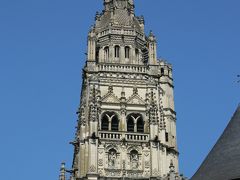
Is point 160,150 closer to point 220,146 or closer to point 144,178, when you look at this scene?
point 144,178

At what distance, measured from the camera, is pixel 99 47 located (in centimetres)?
5147

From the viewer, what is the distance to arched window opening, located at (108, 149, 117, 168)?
149ft

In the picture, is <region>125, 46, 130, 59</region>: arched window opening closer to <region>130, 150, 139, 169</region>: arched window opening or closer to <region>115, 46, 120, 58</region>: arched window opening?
<region>115, 46, 120, 58</region>: arched window opening

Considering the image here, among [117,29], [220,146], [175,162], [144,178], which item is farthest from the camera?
[117,29]

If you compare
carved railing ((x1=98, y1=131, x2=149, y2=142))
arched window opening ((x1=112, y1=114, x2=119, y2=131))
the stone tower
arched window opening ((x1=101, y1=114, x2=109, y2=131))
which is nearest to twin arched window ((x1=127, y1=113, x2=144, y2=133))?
the stone tower

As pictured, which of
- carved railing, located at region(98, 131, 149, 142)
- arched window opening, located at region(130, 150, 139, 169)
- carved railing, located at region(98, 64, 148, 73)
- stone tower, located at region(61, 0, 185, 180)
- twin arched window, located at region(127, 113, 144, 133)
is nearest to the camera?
stone tower, located at region(61, 0, 185, 180)

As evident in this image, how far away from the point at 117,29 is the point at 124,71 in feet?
13.9

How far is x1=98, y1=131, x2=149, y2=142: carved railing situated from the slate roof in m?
20.8

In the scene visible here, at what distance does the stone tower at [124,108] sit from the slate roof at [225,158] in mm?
17562

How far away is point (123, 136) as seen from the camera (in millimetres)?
46344

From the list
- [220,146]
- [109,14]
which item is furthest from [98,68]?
[220,146]

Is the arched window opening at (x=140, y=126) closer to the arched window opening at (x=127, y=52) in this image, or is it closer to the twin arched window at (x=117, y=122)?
the twin arched window at (x=117, y=122)

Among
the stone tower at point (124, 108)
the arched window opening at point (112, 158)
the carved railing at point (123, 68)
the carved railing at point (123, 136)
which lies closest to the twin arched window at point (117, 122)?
the stone tower at point (124, 108)

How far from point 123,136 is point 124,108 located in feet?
7.15
